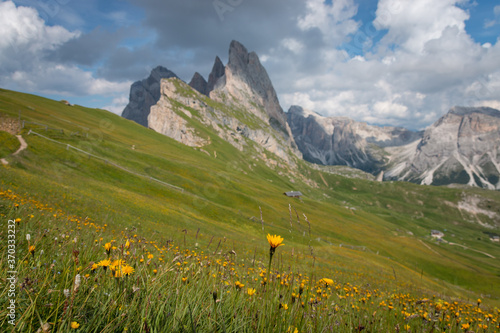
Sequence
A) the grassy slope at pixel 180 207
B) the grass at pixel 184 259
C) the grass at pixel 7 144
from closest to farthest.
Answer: the grass at pixel 184 259 < the grassy slope at pixel 180 207 < the grass at pixel 7 144

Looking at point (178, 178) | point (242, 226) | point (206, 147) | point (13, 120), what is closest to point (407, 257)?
point (242, 226)

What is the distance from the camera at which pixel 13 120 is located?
46375 millimetres

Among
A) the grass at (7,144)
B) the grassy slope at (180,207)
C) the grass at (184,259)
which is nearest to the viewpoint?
the grass at (184,259)

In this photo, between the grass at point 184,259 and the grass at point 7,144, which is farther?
the grass at point 7,144

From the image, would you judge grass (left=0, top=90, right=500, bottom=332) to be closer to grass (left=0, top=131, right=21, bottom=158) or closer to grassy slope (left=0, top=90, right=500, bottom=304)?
grassy slope (left=0, top=90, right=500, bottom=304)

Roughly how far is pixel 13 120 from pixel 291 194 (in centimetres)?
10563

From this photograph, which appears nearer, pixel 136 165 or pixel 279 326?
pixel 279 326

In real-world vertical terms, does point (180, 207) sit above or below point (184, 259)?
below

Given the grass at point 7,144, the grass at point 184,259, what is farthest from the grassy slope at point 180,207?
the grass at point 7,144

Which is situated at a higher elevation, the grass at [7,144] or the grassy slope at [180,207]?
the grass at [7,144]

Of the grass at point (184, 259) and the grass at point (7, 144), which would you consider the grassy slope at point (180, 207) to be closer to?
the grass at point (184, 259)

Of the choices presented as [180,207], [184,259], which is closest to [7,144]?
[180,207]

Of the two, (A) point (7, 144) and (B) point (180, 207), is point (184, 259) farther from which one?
(A) point (7, 144)

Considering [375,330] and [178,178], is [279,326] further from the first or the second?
[178,178]
